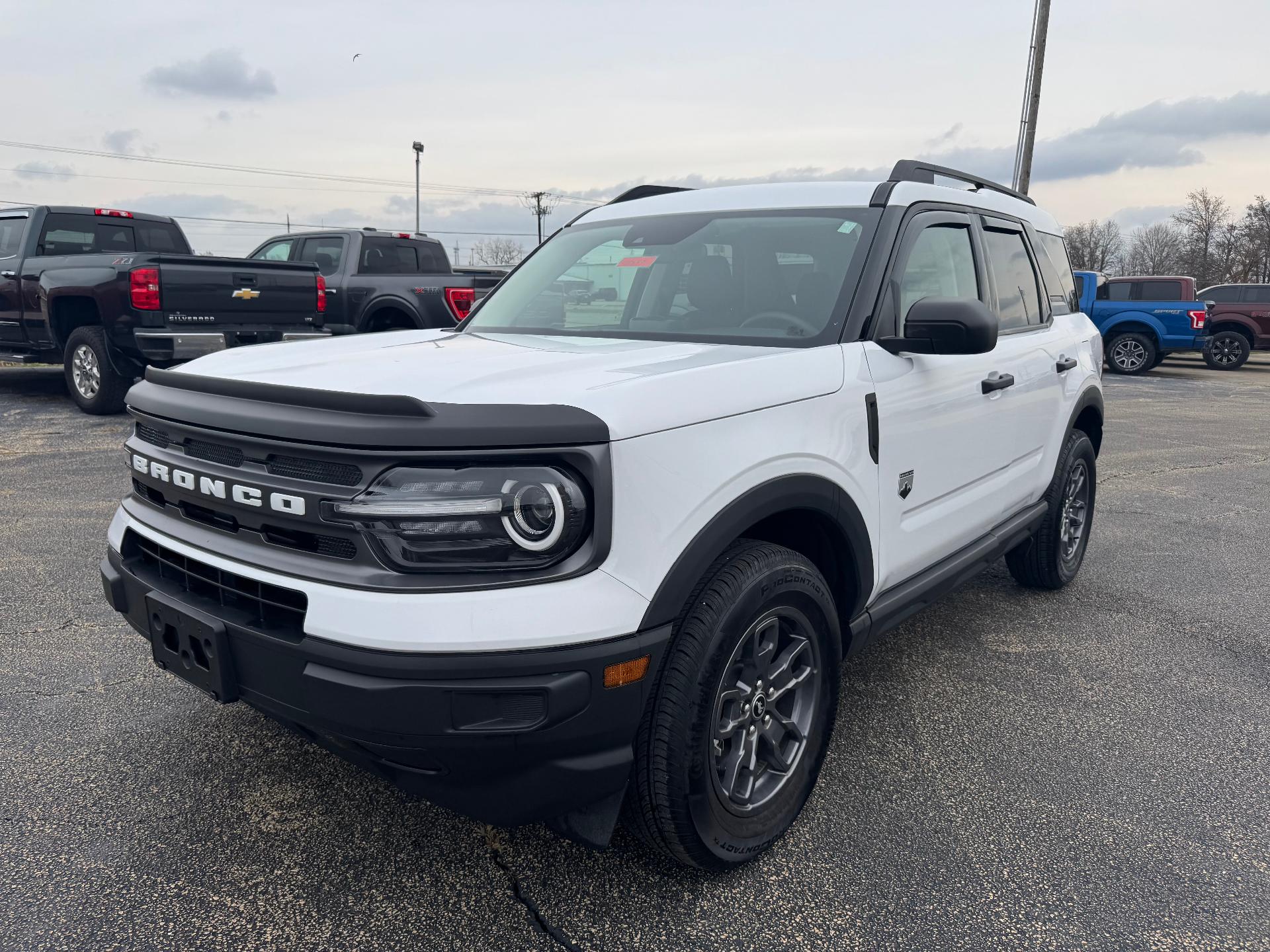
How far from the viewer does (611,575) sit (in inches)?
76.2

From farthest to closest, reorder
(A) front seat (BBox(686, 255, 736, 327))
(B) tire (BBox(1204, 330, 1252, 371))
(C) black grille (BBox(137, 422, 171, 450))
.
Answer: (B) tire (BBox(1204, 330, 1252, 371)) < (A) front seat (BBox(686, 255, 736, 327)) < (C) black grille (BBox(137, 422, 171, 450))

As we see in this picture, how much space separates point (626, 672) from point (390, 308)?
10126 mm

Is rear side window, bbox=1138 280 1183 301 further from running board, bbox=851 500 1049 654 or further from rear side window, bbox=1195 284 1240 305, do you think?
running board, bbox=851 500 1049 654

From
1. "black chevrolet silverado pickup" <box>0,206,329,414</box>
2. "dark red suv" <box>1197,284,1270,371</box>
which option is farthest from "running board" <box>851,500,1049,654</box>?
"dark red suv" <box>1197,284,1270,371</box>

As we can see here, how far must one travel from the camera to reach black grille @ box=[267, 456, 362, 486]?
→ 192 cm

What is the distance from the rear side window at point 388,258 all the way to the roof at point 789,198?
8379mm

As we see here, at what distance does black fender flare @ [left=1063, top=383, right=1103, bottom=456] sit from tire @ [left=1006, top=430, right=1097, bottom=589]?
3.1 inches

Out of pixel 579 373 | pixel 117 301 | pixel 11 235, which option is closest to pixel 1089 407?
pixel 579 373

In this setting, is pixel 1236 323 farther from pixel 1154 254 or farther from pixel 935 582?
pixel 1154 254

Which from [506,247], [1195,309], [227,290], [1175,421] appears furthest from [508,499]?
[506,247]

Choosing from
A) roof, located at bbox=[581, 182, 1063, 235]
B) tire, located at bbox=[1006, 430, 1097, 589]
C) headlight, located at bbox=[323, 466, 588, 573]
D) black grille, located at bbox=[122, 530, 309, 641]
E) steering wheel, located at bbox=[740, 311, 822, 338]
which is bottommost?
tire, located at bbox=[1006, 430, 1097, 589]

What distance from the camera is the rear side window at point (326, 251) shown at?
11.7 metres

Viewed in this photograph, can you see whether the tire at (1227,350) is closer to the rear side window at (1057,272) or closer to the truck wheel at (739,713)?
the rear side window at (1057,272)

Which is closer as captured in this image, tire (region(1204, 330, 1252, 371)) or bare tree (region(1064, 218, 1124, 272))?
tire (region(1204, 330, 1252, 371))
